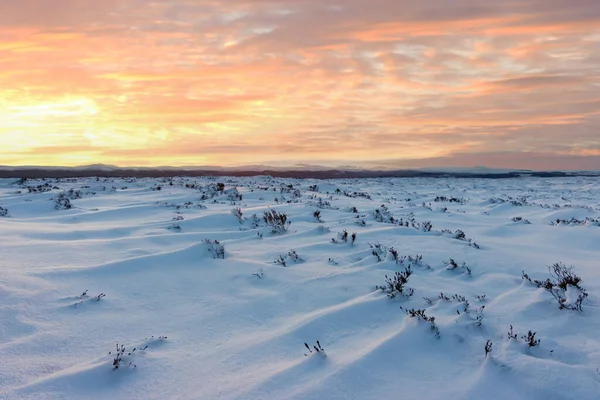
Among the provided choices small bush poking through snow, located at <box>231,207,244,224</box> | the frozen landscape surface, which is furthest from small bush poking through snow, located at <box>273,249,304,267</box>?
small bush poking through snow, located at <box>231,207,244,224</box>

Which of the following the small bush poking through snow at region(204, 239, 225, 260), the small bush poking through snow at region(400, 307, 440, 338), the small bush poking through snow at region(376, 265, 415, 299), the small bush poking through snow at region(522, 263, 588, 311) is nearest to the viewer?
the small bush poking through snow at region(400, 307, 440, 338)

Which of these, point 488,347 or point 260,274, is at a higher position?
point 260,274

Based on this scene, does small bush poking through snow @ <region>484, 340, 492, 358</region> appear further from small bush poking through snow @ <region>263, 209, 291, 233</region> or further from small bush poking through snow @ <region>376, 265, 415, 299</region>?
small bush poking through snow @ <region>263, 209, 291, 233</region>

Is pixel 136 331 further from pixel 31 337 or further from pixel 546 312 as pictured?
pixel 546 312

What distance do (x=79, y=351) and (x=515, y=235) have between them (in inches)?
323

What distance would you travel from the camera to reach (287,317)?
3920 mm

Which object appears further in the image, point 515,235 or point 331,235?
point 515,235

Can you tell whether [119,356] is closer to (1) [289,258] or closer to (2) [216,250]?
(2) [216,250]

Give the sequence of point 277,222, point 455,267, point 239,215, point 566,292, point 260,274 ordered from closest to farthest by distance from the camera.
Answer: point 566,292 < point 260,274 < point 455,267 < point 277,222 < point 239,215

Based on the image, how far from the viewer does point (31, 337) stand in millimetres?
3311

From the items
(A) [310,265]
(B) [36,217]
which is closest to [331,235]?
(A) [310,265]

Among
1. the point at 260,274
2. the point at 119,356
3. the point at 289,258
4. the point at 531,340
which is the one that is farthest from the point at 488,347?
the point at 289,258

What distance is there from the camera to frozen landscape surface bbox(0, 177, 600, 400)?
2820 millimetres

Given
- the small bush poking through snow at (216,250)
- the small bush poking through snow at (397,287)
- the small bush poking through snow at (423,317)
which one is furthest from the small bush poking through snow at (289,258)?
the small bush poking through snow at (423,317)
